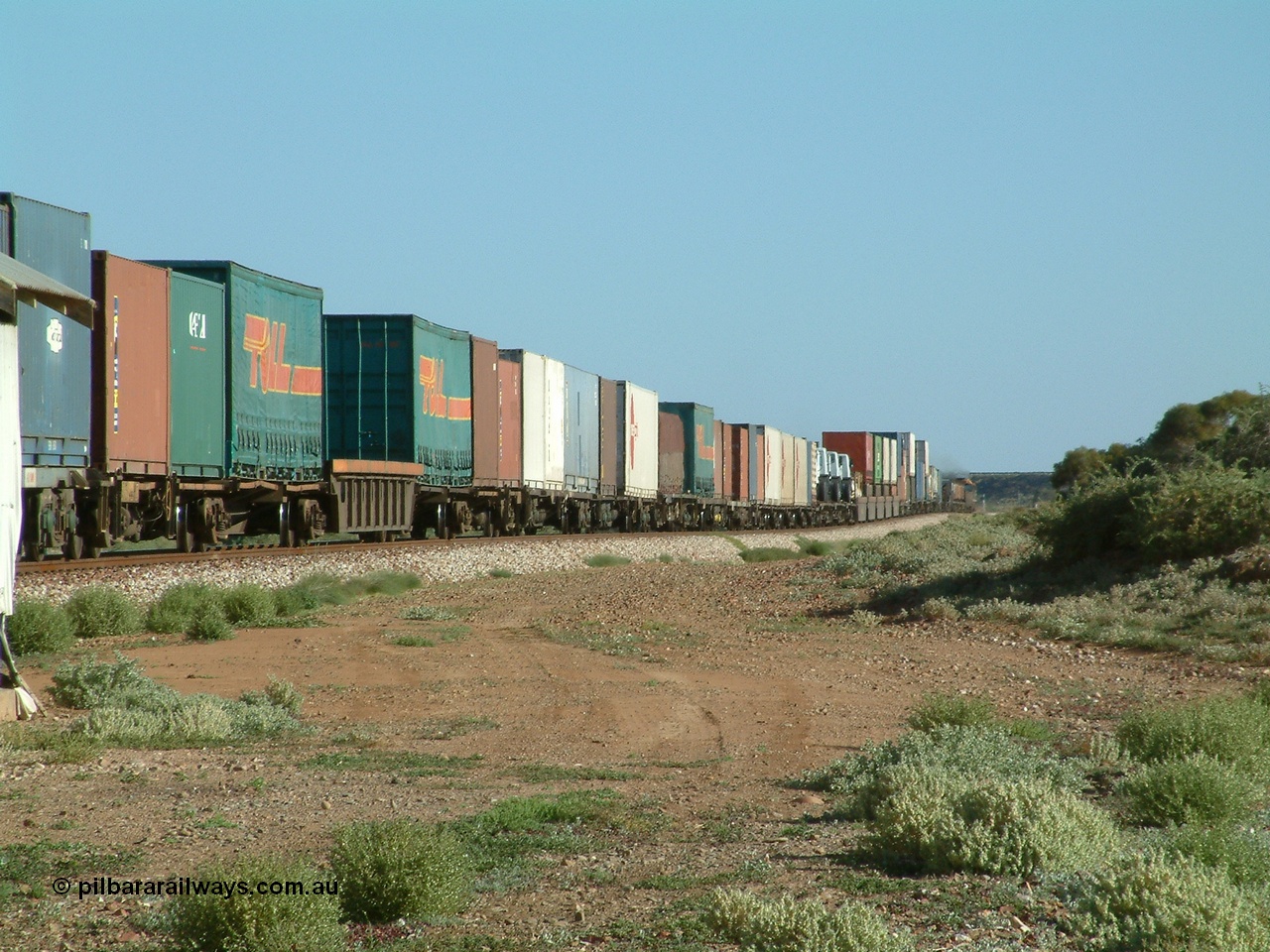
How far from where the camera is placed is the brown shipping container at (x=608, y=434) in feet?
135

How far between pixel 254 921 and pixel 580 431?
1351 inches

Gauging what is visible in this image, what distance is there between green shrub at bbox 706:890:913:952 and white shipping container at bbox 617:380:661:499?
3778 cm

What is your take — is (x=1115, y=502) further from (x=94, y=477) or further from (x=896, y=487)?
(x=896, y=487)

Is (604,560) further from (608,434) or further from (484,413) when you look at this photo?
(608,434)

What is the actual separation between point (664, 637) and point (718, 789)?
9535 mm

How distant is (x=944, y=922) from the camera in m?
5.18

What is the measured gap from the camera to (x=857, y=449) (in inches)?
3127

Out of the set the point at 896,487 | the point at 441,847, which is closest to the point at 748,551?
the point at 441,847

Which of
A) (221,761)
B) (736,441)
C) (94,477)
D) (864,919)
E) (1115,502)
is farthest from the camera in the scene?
(736,441)

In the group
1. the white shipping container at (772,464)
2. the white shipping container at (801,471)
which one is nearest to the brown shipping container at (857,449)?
the white shipping container at (801,471)

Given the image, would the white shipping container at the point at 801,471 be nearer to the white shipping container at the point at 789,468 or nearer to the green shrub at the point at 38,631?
the white shipping container at the point at 789,468

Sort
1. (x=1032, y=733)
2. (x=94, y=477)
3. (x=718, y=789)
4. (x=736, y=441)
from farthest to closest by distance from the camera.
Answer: (x=736, y=441), (x=94, y=477), (x=1032, y=733), (x=718, y=789)

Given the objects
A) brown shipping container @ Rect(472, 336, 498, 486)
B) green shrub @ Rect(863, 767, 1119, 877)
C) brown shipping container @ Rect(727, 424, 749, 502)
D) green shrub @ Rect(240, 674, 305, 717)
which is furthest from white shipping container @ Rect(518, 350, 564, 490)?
green shrub @ Rect(863, 767, 1119, 877)

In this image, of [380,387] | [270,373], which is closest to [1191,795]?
[270,373]
